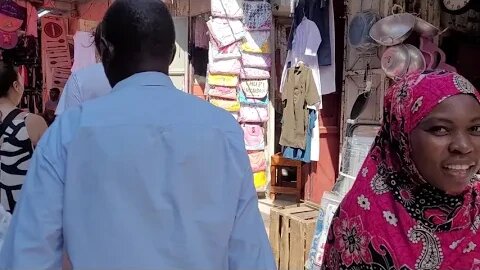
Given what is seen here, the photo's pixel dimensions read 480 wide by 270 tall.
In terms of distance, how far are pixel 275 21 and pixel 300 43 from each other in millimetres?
1228

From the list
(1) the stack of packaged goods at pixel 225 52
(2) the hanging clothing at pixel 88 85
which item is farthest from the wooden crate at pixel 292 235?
(2) the hanging clothing at pixel 88 85

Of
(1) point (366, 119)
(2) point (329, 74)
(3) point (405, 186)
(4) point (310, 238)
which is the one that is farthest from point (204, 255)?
(2) point (329, 74)

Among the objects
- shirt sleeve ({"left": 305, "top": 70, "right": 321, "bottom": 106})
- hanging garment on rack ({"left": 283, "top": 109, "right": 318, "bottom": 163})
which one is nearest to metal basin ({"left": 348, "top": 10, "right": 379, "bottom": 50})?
shirt sleeve ({"left": 305, "top": 70, "right": 321, "bottom": 106})

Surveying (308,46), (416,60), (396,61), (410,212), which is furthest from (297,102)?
(410,212)

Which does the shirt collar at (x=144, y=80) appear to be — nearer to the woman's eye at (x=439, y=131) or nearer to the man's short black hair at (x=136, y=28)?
the man's short black hair at (x=136, y=28)

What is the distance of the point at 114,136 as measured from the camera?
1.09m

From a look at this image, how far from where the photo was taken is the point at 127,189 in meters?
1.09

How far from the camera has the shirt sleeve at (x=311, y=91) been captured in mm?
4922

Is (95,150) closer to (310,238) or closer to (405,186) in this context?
(405,186)

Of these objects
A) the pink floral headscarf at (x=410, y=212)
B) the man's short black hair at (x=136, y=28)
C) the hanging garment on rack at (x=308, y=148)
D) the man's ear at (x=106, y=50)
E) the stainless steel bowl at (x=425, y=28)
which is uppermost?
the stainless steel bowl at (x=425, y=28)

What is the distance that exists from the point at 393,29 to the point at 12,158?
109 inches

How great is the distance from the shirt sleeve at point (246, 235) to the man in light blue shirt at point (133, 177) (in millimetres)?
20

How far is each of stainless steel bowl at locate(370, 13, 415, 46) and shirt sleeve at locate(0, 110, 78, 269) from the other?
10.1ft

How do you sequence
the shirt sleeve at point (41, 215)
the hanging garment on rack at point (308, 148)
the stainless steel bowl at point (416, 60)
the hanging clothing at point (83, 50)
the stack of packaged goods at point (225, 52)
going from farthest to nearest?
the hanging clothing at point (83, 50) → the stack of packaged goods at point (225, 52) → the hanging garment on rack at point (308, 148) → the stainless steel bowl at point (416, 60) → the shirt sleeve at point (41, 215)
